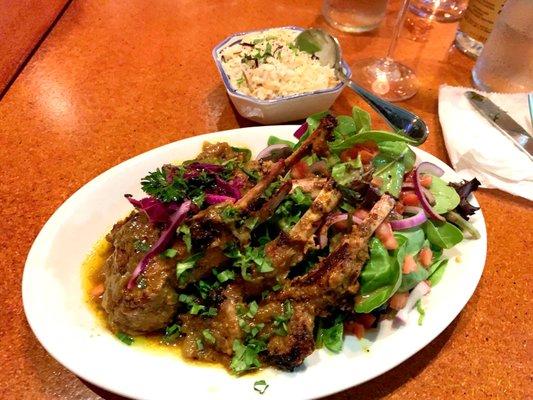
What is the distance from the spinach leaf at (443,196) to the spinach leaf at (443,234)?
58mm

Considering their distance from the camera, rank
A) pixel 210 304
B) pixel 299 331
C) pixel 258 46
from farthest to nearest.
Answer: pixel 258 46 < pixel 210 304 < pixel 299 331

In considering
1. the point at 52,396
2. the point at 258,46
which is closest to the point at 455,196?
the point at 258,46

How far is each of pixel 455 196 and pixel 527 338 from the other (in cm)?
→ 49

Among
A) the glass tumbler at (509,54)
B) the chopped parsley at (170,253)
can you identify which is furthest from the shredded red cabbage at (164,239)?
the glass tumbler at (509,54)

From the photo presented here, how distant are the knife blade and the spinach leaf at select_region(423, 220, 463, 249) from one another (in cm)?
76

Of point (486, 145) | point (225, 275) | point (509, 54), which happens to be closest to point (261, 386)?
point (225, 275)

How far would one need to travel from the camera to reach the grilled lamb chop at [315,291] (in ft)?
3.97

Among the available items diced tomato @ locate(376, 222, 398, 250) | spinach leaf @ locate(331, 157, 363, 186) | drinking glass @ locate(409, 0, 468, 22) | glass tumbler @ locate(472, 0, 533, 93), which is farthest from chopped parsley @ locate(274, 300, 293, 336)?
drinking glass @ locate(409, 0, 468, 22)

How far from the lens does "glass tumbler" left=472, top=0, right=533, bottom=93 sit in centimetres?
207

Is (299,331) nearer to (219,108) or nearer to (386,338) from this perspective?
(386,338)

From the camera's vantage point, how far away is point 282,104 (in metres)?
1.88

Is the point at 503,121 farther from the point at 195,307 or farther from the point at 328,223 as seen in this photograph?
the point at 195,307

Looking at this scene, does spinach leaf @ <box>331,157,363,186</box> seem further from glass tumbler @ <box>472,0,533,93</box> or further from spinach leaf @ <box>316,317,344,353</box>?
glass tumbler @ <box>472,0,533,93</box>

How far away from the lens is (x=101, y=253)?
5.01ft
